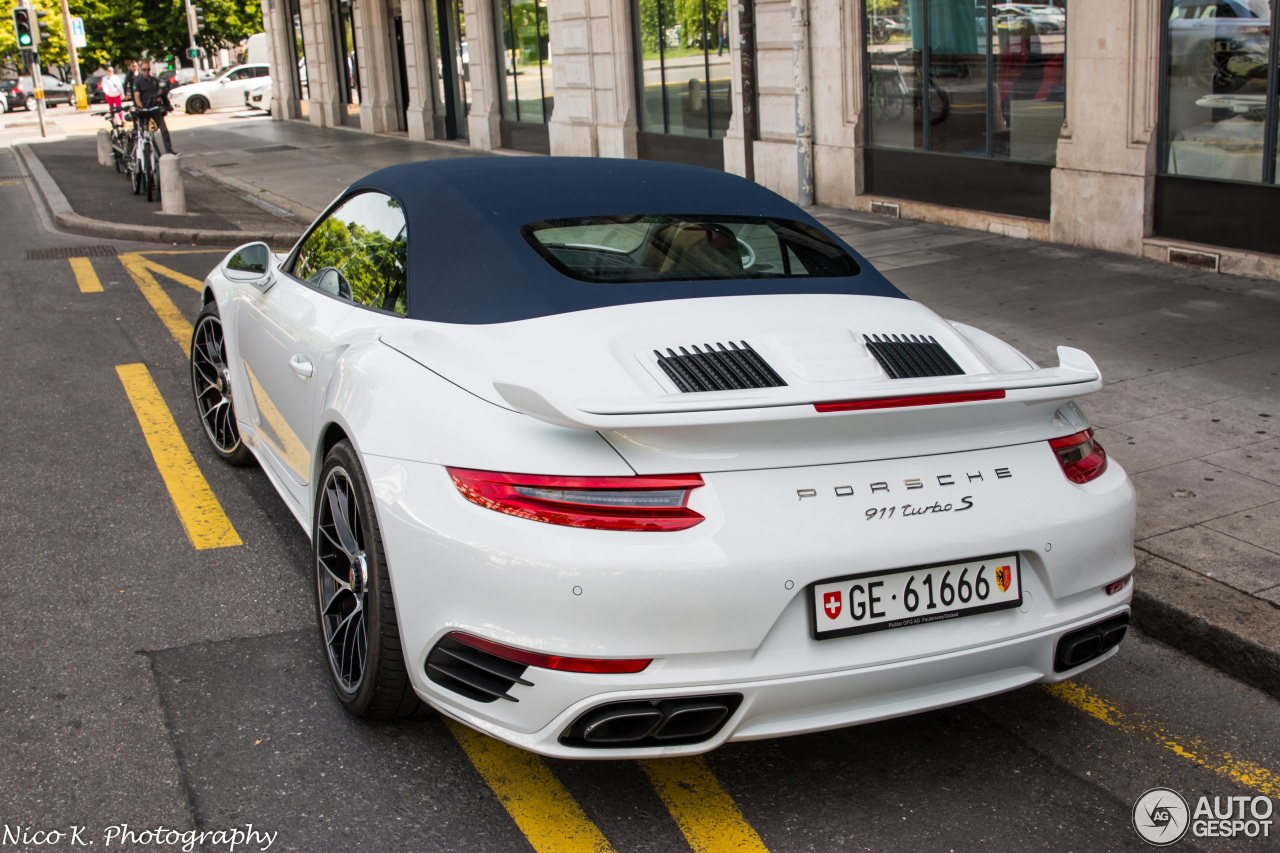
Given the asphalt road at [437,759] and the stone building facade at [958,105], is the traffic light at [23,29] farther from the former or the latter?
the asphalt road at [437,759]

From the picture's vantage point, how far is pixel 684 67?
54.2 feet

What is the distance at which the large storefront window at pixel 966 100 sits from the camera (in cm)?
1086

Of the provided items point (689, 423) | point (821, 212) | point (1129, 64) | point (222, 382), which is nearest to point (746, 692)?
point (689, 423)

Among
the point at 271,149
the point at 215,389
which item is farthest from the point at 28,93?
the point at 215,389

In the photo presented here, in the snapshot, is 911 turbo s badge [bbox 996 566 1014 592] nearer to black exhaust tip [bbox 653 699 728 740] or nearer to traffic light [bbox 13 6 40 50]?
black exhaust tip [bbox 653 699 728 740]

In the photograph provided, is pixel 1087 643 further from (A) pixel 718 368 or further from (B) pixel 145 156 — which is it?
(B) pixel 145 156

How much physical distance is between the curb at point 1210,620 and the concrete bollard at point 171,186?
1369 centimetres

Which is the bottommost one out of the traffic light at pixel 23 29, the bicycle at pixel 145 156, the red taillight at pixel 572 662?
the red taillight at pixel 572 662

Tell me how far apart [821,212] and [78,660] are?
10.8m

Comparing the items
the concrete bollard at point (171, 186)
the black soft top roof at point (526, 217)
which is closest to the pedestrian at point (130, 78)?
the concrete bollard at point (171, 186)

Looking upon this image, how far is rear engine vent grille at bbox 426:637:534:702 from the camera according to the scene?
8.78ft

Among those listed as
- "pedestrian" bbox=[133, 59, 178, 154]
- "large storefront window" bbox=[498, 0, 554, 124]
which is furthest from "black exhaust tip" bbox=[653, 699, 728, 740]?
"large storefront window" bbox=[498, 0, 554, 124]

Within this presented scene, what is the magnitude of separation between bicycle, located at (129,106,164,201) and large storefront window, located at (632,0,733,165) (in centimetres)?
683

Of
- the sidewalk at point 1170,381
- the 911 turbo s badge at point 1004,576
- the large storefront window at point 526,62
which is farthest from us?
the large storefront window at point 526,62
